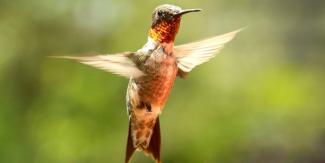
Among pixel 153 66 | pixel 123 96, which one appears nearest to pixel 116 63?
pixel 153 66

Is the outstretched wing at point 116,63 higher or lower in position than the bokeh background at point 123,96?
higher

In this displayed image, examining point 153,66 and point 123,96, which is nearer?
point 153,66

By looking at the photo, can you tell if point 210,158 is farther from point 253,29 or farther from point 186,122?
point 253,29

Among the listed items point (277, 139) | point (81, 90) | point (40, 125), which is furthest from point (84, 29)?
Answer: point (277, 139)

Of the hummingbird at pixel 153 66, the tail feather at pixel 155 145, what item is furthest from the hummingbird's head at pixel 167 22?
the tail feather at pixel 155 145

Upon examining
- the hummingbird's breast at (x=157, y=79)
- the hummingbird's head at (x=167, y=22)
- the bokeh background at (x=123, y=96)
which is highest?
the hummingbird's head at (x=167, y=22)

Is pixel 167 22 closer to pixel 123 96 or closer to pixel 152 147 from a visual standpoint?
pixel 152 147

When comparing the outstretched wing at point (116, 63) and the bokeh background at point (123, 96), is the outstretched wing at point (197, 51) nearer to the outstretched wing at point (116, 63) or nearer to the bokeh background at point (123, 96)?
the outstretched wing at point (116, 63)
